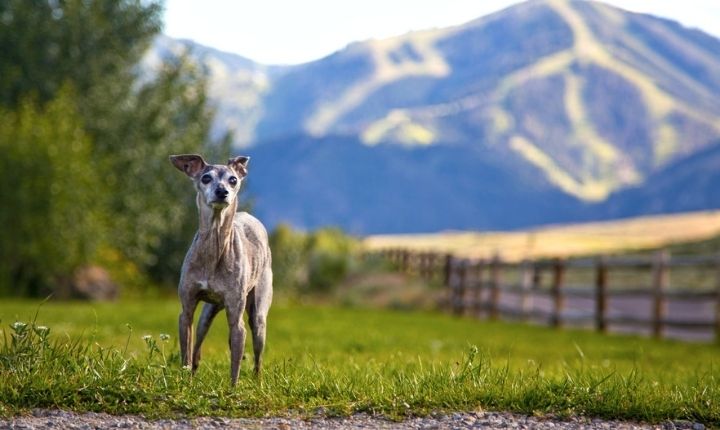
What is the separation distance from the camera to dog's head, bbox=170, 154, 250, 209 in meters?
6.11

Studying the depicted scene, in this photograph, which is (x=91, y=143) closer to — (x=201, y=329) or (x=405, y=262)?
(x=405, y=262)

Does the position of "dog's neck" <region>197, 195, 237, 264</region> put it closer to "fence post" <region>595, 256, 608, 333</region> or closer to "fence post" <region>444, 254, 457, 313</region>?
"fence post" <region>595, 256, 608, 333</region>

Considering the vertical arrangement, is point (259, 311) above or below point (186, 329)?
above

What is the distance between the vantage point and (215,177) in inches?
244

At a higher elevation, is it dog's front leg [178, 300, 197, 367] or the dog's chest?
the dog's chest

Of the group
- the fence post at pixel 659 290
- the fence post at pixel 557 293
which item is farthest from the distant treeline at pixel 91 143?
the fence post at pixel 659 290

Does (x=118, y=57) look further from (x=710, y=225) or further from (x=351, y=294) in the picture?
(x=710, y=225)

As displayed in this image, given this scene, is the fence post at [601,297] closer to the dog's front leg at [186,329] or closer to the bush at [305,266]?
the dog's front leg at [186,329]

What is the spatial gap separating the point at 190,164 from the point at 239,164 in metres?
0.31

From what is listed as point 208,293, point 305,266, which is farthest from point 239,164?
point 305,266

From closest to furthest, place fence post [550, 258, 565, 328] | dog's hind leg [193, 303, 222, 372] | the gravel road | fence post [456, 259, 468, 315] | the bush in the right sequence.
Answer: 1. the gravel road
2. dog's hind leg [193, 303, 222, 372]
3. fence post [550, 258, 565, 328]
4. fence post [456, 259, 468, 315]
5. the bush

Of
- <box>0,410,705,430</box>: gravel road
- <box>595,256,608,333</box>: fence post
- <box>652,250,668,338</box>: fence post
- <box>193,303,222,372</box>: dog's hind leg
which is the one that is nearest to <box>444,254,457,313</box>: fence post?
<box>595,256,608,333</box>: fence post

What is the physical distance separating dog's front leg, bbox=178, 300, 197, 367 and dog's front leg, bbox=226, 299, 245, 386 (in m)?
0.25

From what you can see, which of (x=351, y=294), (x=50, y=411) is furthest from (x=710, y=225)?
(x=50, y=411)
